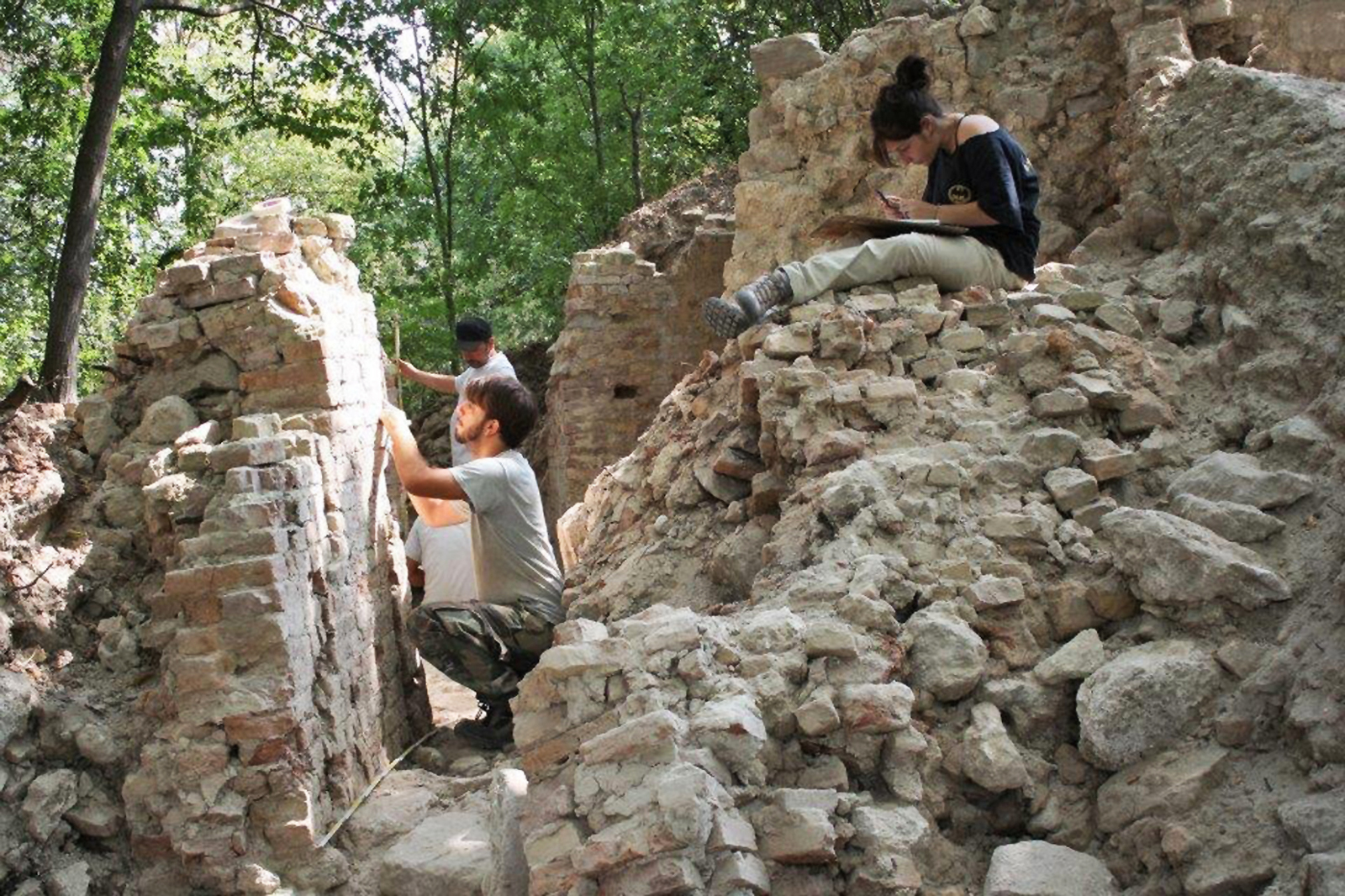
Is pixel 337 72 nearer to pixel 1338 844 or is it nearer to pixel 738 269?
pixel 738 269

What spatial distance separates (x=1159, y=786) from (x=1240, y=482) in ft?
3.57

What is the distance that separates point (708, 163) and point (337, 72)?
3982 mm

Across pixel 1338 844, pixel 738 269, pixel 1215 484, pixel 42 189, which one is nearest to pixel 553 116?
pixel 42 189

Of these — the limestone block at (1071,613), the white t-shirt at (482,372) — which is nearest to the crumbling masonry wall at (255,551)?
the white t-shirt at (482,372)

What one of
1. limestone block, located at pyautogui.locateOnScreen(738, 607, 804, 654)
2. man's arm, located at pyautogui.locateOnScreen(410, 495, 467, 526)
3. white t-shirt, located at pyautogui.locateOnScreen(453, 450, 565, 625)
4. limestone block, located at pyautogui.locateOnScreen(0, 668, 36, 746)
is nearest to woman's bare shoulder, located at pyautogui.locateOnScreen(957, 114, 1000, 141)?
white t-shirt, located at pyautogui.locateOnScreen(453, 450, 565, 625)

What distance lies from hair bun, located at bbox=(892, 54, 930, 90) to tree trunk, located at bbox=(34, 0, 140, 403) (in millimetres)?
6189

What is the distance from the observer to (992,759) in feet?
11.3

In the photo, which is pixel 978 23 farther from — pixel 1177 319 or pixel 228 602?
pixel 228 602

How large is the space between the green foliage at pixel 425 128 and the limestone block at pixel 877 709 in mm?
9881

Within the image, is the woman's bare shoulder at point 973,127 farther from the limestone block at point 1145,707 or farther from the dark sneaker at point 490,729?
the dark sneaker at point 490,729

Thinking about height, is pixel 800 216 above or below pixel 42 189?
below

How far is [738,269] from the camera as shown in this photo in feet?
24.8

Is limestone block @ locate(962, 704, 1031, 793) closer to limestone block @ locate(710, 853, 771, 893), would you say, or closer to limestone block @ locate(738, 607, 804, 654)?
limestone block @ locate(738, 607, 804, 654)

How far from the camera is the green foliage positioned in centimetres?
1212
